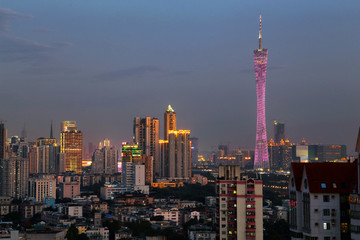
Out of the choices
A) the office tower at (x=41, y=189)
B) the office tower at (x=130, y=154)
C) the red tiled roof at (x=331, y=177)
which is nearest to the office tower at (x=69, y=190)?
the office tower at (x=41, y=189)

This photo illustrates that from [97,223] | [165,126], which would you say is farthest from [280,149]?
[97,223]

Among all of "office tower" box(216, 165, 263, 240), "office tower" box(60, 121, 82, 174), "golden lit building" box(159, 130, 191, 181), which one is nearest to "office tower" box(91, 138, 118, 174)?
"office tower" box(60, 121, 82, 174)

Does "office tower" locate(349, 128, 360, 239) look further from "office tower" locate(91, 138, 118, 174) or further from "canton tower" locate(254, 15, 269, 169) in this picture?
"office tower" locate(91, 138, 118, 174)

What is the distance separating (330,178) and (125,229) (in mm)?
39249

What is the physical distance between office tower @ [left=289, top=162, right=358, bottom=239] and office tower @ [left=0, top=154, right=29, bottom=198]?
90.3 metres

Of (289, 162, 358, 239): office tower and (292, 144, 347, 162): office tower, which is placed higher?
(292, 144, 347, 162): office tower

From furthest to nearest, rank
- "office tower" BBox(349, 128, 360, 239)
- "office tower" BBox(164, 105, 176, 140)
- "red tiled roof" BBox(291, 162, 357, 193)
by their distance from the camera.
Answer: "office tower" BBox(164, 105, 176, 140) → "red tiled roof" BBox(291, 162, 357, 193) → "office tower" BBox(349, 128, 360, 239)

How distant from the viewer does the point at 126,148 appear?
479 feet

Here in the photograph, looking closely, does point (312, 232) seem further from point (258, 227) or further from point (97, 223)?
point (97, 223)

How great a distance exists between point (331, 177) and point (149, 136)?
13347 centimetres

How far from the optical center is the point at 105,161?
184 m

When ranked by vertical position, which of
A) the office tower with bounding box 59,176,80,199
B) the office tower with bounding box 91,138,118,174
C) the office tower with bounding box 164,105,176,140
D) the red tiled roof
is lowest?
the office tower with bounding box 59,176,80,199

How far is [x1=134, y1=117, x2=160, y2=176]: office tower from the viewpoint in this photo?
16375 centimetres

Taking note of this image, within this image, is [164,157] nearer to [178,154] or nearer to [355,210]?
[178,154]
